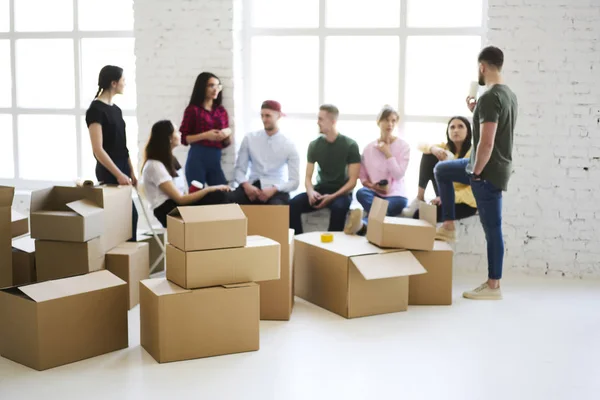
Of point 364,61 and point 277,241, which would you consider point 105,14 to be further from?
point 277,241

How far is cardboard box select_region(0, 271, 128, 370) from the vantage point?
320cm

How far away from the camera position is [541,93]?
4914mm

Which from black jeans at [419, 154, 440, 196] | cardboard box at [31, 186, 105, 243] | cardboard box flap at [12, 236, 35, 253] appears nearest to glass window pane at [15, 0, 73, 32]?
cardboard box flap at [12, 236, 35, 253]

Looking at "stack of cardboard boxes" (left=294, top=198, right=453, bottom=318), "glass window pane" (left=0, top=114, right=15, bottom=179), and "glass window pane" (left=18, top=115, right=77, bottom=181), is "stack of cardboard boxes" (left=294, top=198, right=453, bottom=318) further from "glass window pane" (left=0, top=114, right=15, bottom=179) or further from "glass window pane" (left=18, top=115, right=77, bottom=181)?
"glass window pane" (left=0, top=114, right=15, bottom=179)

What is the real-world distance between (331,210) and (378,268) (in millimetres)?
1207

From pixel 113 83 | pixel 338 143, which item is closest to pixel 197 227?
pixel 113 83

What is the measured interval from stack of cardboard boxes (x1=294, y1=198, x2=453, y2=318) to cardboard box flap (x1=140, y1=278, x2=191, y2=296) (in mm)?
1023

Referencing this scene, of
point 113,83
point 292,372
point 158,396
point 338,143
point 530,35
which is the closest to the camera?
point 158,396

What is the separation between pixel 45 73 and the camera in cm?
621

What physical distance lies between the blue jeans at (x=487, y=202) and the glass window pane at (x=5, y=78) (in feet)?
12.7

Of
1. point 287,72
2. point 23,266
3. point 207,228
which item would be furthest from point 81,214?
point 287,72

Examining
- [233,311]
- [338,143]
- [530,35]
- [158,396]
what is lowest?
[158,396]

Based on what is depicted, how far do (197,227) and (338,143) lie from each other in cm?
209

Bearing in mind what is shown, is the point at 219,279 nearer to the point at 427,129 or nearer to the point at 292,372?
the point at 292,372
